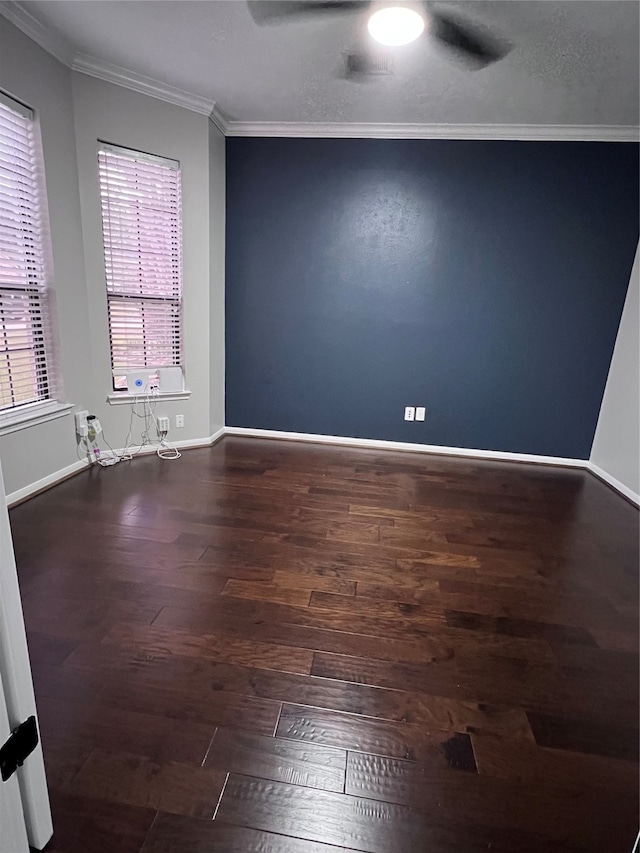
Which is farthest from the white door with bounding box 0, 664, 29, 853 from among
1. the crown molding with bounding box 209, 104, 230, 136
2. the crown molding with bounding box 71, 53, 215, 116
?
the crown molding with bounding box 209, 104, 230, 136

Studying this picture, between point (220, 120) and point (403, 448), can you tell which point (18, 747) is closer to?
point (403, 448)

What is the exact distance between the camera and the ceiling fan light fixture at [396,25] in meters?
1.98

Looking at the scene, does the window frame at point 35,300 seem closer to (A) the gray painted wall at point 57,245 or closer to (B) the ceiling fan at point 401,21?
(A) the gray painted wall at point 57,245

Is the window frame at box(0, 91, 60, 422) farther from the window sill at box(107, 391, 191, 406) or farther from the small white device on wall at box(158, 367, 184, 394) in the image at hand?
the small white device on wall at box(158, 367, 184, 394)

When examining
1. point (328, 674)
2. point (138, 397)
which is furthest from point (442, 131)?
point (328, 674)

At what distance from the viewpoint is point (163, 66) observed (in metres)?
2.64

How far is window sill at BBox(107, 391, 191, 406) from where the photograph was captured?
3252 mm

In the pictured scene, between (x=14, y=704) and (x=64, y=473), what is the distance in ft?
8.01

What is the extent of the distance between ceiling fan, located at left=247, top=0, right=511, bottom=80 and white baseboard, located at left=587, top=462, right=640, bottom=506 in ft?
9.74

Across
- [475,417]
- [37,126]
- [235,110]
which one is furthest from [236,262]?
[475,417]

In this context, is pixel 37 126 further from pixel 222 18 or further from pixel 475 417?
pixel 475 417

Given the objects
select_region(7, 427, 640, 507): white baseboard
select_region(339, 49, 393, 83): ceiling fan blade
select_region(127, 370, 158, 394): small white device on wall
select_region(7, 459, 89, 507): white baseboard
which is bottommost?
select_region(7, 459, 89, 507): white baseboard

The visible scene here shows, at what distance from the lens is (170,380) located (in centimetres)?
348

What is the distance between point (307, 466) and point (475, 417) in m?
1.60
